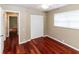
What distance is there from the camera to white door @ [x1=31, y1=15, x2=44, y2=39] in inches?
297

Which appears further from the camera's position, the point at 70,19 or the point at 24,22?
the point at 24,22

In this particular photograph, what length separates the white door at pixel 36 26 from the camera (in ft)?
24.7

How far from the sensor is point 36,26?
26.2 ft

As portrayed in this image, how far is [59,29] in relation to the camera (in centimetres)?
656

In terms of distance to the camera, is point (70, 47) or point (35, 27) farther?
point (35, 27)

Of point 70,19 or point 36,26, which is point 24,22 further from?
point 70,19

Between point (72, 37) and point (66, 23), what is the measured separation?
91 cm

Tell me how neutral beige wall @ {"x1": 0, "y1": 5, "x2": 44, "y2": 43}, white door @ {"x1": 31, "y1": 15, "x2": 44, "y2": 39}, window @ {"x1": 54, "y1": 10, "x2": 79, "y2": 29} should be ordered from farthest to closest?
1. white door @ {"x1": 31, "y1": 15, "x2": 44, "y2": 39}
2. neutral beige wall @ {"x1": 0, "y1": 5, "x2": 44, "y2": 43}
3. window @ {"x1": 54, "y1": 10, "x2": 79, "y2": 29}

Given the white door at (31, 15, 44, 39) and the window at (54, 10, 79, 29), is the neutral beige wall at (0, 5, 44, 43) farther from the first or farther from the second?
the window at (54, 10, 79, 29)

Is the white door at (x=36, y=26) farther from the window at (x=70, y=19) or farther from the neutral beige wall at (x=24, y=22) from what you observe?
the window at (x=70, y=19)

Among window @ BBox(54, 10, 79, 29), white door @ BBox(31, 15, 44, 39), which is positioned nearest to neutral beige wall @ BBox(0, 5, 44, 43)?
white door @ BBox(31, 15, 44, 39)

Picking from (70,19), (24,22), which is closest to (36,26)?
(24,22)
